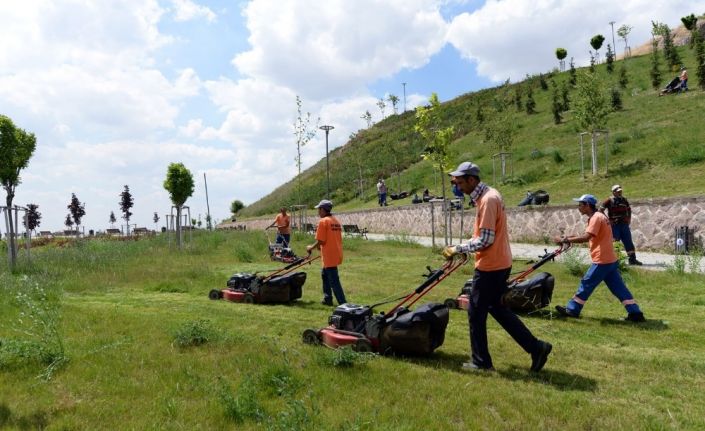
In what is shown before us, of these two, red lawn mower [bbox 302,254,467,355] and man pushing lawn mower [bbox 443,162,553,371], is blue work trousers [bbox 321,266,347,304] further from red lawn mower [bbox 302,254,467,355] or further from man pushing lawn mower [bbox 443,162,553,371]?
man pushing lawn mower [bbox 443,162,553,371]

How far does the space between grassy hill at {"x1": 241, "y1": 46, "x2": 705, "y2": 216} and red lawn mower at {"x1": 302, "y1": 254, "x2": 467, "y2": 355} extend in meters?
13.3

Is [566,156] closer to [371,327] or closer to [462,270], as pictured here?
[462,270]

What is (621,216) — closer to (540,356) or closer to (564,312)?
(564,312)

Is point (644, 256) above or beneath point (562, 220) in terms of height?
beneath

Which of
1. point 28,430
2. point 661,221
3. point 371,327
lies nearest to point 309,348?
point 371,327

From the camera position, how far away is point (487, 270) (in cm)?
505

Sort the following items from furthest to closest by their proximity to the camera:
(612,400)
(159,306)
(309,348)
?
(159,306)
(309,348)
(612,400)

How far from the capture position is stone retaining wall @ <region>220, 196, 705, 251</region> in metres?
14.3

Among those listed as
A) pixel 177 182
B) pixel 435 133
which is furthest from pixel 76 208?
pixel 435 133

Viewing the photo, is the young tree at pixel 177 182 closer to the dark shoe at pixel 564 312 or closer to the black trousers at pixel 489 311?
the dark shoe at pixel 564 312

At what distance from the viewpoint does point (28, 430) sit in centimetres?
387

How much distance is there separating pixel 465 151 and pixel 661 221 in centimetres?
2605

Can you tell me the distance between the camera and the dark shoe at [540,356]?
5109mm

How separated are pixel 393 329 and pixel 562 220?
14.2m
